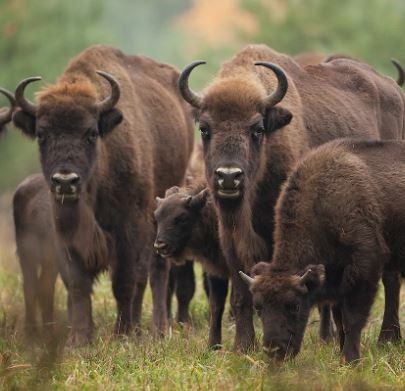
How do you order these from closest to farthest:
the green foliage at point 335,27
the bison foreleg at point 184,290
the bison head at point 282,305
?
the bison head at point 282,305 → the bison foreleg at point 184,290 → the green foliage at point 335,27

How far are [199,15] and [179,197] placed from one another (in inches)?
2569

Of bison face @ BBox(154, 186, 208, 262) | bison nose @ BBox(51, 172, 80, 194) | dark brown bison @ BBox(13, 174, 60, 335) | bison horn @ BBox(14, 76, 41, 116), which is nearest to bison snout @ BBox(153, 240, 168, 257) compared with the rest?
bison face @ BBox(154, 186, 208, 262)

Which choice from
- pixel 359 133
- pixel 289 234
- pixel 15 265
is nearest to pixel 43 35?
pixel 15 265

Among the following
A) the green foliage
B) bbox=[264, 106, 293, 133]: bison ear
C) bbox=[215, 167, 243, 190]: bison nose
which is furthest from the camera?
the green foliage

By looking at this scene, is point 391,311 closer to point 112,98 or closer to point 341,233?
point 341,233

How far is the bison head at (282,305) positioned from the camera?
8.33m

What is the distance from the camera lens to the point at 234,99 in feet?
31.8

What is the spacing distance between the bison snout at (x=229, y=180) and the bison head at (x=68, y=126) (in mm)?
1541

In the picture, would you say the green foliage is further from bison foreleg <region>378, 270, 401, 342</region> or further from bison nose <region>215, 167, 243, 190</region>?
bison nose <region>215, 167, 243, 190</region>

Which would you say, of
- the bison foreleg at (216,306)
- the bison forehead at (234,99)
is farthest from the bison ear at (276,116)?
the bison foreleg at (216,306)

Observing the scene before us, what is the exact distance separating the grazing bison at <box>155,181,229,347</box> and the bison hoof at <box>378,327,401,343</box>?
59.7 inches

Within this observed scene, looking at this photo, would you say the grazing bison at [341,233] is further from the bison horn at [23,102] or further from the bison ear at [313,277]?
the bison horn at [23,102]

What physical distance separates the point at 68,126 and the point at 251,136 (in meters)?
1.87

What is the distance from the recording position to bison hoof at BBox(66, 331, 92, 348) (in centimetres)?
1031
